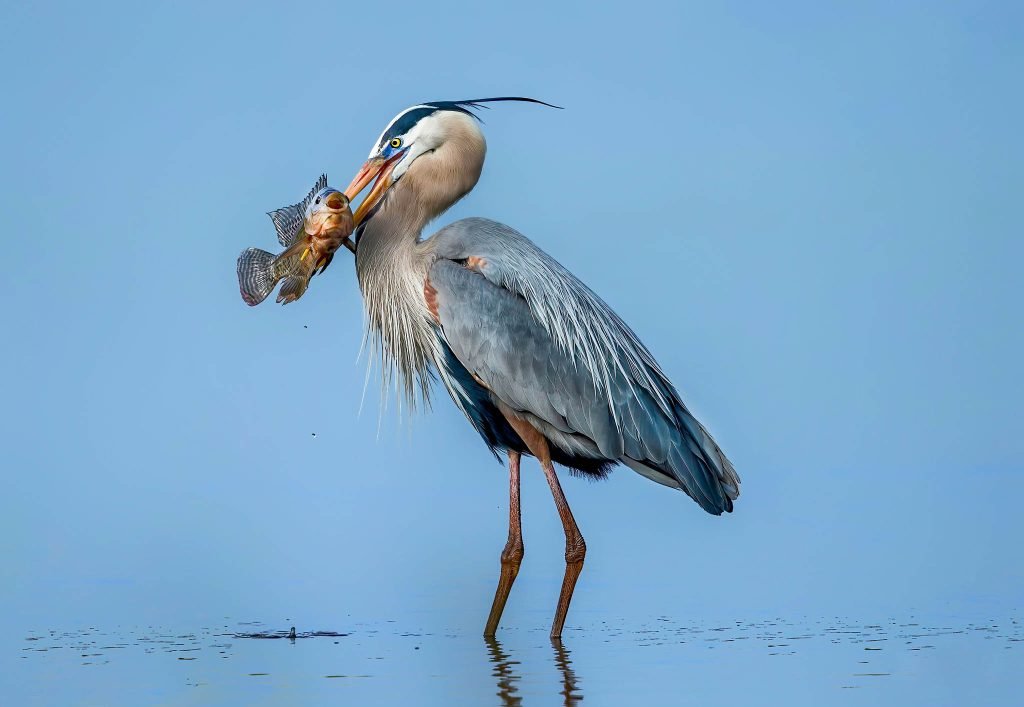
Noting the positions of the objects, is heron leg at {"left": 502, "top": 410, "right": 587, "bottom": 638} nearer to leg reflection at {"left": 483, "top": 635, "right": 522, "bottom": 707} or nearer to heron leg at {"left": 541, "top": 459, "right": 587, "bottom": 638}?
heron leg at {"left": 541, "top": 459, "right": 587, "bottom": 638}

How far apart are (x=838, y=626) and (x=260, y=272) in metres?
3.33

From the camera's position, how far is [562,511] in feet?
24.3

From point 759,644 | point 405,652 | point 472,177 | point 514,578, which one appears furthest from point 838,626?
point 472,177

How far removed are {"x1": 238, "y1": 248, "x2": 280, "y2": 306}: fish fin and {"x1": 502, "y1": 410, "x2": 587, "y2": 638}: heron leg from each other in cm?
136

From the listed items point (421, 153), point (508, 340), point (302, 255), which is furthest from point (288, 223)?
point (508, 340)

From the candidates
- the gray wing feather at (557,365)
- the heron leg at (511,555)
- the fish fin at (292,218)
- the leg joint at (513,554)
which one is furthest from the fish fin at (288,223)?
the leg joint at (513,554)

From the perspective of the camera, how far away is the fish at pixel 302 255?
733cm

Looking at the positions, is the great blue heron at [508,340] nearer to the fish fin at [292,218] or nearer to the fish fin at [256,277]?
the fish fin at [292,218]

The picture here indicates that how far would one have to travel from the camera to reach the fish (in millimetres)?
7332

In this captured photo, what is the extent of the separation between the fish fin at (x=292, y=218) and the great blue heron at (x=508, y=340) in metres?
0.35

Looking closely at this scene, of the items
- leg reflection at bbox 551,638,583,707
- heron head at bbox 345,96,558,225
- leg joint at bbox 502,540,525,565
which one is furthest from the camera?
heron head at bbox 345,96,558,225

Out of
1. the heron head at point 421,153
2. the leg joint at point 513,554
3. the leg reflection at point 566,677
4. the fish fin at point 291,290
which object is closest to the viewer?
the leg reflection at point 566,677

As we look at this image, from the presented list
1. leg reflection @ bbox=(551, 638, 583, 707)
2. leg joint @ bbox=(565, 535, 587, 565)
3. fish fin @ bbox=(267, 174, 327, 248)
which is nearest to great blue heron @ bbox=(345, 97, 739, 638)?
leg joint @ bbox=(565, 535, 587, 565)

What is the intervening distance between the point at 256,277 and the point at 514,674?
2.63m
